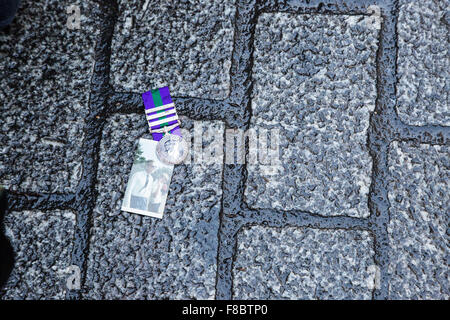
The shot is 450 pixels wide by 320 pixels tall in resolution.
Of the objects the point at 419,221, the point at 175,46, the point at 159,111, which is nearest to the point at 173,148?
the point at 159,111

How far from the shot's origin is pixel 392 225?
1213mm

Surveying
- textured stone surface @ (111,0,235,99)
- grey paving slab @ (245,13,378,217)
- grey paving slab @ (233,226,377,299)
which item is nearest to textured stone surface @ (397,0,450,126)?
grey paving slab @ (245,13,378,217)

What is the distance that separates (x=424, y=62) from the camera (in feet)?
4.16

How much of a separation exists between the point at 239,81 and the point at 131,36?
0.39 metres

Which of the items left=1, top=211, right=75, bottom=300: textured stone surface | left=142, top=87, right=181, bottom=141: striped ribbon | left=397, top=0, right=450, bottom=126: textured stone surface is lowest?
left=1, top=211, right=75, bottom=300: textured stone surface

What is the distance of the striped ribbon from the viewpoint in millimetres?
1237

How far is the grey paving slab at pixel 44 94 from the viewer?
123cm

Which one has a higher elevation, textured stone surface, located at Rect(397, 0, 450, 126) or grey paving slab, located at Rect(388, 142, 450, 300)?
textured stone surface, located at Rect(397, 0, 450, 126)

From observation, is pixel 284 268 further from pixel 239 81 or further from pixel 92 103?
pixel 92 103

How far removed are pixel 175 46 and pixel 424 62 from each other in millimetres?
823

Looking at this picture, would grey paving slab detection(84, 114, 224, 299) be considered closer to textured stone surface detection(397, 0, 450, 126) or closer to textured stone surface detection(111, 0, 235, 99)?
textured stone surface detection(111, 0, 235, 99)

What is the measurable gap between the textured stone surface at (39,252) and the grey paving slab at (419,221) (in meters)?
1.03

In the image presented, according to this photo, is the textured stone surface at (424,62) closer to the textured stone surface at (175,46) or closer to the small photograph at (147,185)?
the textured stone surface at (175,46)

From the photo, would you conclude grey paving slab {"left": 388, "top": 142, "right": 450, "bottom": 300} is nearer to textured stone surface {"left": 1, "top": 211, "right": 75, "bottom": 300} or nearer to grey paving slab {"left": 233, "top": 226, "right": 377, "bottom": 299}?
grey paving slab {"left": 233, "top": 226, "right": 377, "bottom": 299}
